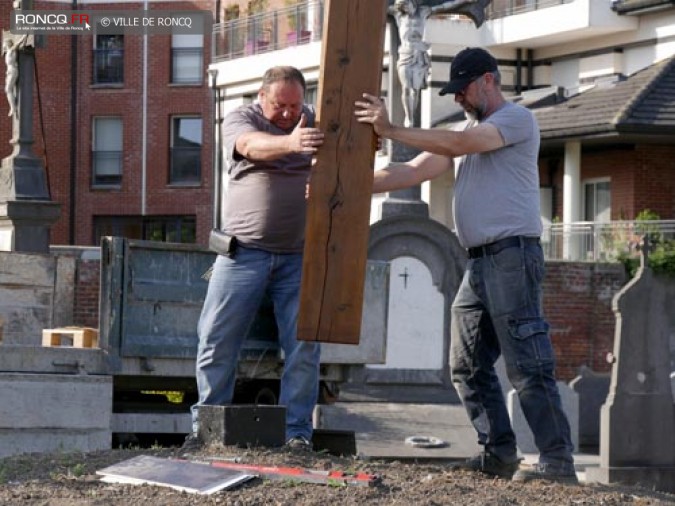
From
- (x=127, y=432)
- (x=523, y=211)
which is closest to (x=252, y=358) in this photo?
(x=127, y=432)

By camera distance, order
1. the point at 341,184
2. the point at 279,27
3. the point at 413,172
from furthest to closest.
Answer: the point at 279,27 < the point at 413,172 < the point at 341,184

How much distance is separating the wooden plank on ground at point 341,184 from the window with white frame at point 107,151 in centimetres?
4690

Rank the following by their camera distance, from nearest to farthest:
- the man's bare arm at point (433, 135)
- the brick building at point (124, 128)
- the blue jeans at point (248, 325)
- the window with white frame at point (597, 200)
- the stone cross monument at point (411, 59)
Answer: the man's bare arm at point (433, 135) < the blue jeans at point (248, 325) < the stone cross monument at point (411, 59) < the window with white frame at point (597, 200) < the brick building at point (124, 128)

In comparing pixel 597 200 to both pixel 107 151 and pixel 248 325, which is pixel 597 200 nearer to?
pixel 107 151

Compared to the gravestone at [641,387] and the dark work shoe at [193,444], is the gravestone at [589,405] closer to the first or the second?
the gravestone at [641,387]

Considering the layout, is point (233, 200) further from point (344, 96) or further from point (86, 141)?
point (86, 141)

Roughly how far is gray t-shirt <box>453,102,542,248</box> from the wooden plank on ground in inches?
20.6

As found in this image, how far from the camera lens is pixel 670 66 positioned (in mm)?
37438

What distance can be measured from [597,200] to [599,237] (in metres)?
5.40

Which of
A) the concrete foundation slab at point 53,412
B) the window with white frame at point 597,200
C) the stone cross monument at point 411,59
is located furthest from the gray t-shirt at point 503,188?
the window with white frame at point 597,200

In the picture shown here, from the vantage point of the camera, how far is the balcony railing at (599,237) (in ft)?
106

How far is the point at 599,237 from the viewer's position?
33844mm

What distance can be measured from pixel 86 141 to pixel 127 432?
4280 centimetres

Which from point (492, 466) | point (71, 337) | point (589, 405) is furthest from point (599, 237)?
point (492, 466)
